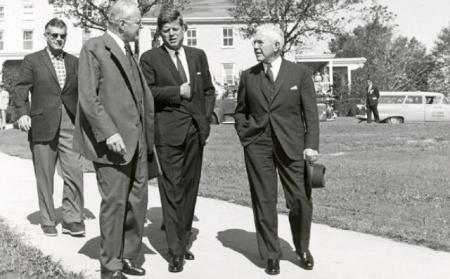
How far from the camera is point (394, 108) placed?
33.5 metres

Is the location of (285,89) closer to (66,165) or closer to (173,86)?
(173,86)

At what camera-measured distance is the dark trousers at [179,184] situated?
18.8 feet

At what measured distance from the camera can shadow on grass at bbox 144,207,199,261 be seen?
6.32 meters

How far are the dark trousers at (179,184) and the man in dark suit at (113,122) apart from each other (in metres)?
0.51

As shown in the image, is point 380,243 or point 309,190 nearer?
point 309,190

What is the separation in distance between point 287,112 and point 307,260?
1189mm

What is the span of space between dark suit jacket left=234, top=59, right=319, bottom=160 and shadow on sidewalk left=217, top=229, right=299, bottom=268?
2.97 feet

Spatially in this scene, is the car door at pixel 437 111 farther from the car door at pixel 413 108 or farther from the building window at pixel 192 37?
the building window at pixel 192 37

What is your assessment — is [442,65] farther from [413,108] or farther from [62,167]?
[62,167]

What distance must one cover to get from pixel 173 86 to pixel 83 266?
1.64 meters

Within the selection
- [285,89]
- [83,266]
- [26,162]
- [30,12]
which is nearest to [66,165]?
[83,266]

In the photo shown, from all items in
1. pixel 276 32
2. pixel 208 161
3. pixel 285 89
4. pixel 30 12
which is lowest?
pixel 208 161

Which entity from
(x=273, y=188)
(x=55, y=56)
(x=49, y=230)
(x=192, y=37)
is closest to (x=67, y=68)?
(x=55, y=56)

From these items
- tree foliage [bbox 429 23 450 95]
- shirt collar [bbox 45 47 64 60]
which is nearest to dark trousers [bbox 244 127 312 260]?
shirt collar [bbox 45 47 64 60]
